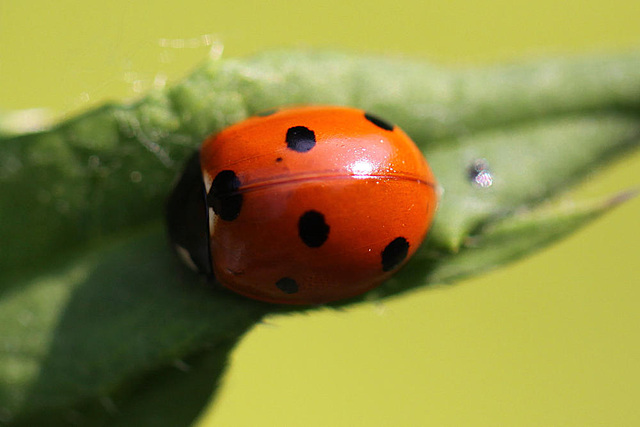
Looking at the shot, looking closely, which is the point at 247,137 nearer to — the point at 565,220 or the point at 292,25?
the point at 565,220

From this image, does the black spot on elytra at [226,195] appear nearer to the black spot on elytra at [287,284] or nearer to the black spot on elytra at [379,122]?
the black spot on elytra at [287,284]

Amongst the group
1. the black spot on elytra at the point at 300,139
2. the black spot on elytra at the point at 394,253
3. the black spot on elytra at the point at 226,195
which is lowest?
the black spot on elytra at the point at 394,253

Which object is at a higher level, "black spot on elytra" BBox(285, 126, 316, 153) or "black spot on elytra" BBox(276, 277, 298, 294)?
"black spot on elytra" BBox(285, 126, 316, 153)

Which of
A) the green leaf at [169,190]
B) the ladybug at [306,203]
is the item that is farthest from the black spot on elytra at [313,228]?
the green leaf at [169,190]

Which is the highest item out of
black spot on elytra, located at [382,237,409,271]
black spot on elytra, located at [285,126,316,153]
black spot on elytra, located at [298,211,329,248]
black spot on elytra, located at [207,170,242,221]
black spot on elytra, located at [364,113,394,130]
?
black spot on elytra, located at [364,113,394,130]

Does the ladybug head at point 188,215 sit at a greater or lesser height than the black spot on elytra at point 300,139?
lesser

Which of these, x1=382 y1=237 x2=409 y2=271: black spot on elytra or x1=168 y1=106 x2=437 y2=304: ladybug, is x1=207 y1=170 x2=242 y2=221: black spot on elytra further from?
x1=382 y1=237 x2=409 y2=271: black spot on elytra

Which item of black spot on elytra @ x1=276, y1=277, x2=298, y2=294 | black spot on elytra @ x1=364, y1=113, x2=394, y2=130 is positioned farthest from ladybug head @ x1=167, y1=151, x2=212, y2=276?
black spot on elytra @ x1=364, y1=113, x2=394, y2=130
